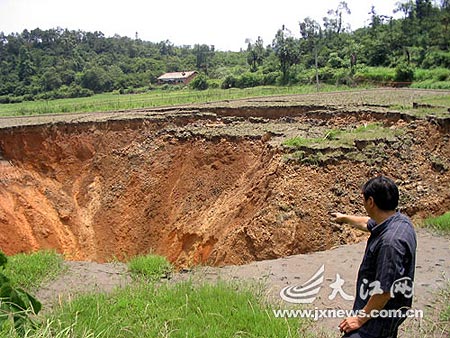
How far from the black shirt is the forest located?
27.4m

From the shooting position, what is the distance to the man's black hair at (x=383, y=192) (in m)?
3.58

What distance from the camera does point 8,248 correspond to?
1542 centimetres

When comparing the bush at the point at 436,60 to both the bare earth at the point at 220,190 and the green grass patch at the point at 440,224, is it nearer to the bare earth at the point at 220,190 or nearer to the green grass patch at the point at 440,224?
the bare earth at the point at 220,190

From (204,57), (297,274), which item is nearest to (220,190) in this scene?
(297,274)

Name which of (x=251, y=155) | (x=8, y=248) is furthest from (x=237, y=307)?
(x=8, y=248)

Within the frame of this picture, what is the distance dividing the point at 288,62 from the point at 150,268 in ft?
138

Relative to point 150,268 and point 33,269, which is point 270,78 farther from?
point 33,269

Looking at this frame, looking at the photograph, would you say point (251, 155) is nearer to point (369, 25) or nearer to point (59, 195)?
point (59, 195)

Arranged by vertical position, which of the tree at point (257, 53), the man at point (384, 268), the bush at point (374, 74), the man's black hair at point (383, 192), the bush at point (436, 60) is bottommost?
the man at point (384, 268)

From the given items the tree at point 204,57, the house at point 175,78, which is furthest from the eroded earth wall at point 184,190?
the tree at point 204,57

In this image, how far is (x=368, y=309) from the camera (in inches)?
140

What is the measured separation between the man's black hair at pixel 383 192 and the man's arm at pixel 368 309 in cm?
65

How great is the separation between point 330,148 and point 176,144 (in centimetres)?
740

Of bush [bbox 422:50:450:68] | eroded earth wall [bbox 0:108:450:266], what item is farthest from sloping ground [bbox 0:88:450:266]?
bush [bbox 422:50:450:68]
